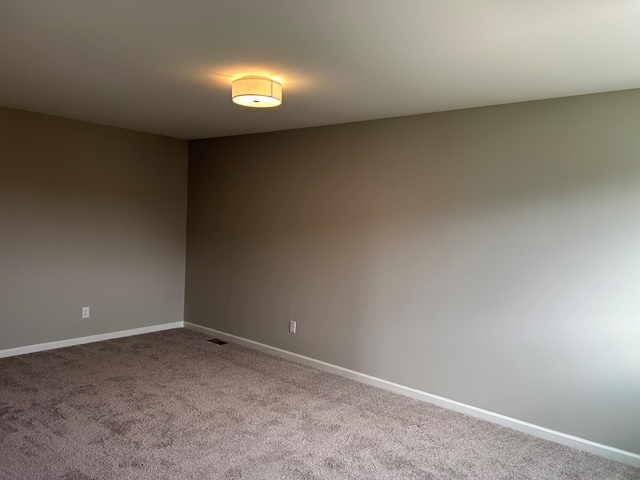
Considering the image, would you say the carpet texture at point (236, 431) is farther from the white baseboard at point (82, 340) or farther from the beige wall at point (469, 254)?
the beige wall at point (469, 254)

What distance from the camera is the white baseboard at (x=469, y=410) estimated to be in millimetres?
2900

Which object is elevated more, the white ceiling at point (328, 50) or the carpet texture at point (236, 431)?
the white ceiling at point (328, 50)

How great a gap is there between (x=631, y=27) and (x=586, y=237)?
1.35 metres

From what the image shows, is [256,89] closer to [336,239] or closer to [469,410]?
[336,239]

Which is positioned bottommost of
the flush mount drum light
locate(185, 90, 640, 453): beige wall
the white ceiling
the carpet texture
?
the carpet texture

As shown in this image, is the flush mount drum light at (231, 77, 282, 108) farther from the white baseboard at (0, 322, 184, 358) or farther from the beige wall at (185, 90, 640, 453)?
the white baseboard at (0, 322, 184, 358)

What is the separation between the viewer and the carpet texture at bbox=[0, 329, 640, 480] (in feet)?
8.64

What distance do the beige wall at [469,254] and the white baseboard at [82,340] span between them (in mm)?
1091

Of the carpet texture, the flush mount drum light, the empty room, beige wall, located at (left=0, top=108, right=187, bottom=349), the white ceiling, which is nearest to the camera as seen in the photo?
the white ceiling

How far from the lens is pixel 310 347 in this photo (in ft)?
14.7

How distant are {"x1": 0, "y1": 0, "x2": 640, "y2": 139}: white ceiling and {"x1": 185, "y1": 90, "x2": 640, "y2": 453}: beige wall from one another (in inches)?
12.6

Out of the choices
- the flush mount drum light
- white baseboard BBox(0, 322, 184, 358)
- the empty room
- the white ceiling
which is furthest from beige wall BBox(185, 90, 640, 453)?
the flush mount drum light

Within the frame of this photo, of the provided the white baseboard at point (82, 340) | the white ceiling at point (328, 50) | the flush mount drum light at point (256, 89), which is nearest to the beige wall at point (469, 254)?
the white ceiling at point (328, 50)

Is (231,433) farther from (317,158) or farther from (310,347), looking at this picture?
(317,158)
